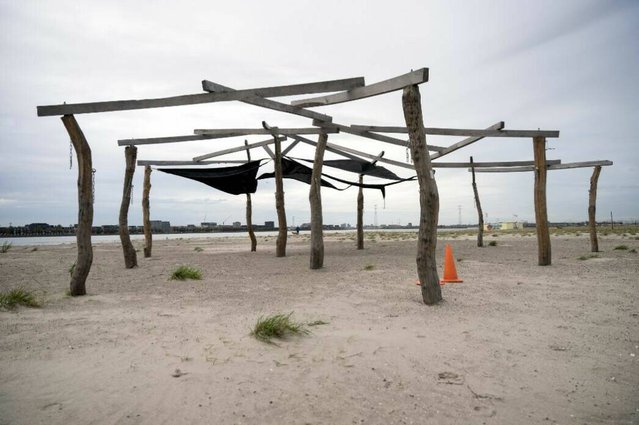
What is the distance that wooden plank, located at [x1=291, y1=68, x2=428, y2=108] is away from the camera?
4988 mm

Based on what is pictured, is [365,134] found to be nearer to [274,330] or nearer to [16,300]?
[274,330]

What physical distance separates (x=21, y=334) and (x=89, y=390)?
1.81 metres

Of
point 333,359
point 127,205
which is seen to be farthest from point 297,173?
point 333,359

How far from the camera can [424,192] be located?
5152mm

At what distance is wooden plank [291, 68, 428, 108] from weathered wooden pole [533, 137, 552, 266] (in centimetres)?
512

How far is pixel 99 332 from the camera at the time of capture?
399 centimetres

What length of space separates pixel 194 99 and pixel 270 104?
1360mm

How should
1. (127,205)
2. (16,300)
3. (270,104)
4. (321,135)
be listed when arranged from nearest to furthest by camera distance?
(16,300), (270,104), (321,135), (127,205)

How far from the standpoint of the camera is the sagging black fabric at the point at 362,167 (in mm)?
12492

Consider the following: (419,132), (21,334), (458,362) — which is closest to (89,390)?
(21,334)

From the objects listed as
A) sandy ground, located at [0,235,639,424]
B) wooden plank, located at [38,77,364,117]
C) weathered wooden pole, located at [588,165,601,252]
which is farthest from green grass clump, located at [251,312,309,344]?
weathered wooden pole, located at [588,165,601,252]

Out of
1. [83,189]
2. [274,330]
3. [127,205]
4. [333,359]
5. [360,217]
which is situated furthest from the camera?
[360,217]

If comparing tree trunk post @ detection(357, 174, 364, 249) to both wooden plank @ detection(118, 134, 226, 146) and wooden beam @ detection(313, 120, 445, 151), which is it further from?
wooden plank @ detection(118, 134, 226, 146)

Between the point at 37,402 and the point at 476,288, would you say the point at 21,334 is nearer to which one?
the point at 37,402
